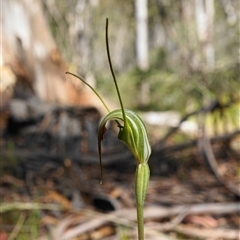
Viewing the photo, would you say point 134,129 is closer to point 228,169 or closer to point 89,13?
point 228,169

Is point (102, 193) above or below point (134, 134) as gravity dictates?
above

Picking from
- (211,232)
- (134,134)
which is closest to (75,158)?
(211,232)

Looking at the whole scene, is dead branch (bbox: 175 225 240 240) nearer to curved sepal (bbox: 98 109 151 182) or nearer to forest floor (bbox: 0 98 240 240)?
forest floor (bbox: 0 98 240 240)

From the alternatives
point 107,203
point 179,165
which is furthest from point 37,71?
point 107,203

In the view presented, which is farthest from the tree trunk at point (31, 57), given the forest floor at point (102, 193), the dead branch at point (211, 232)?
the dead branch at point (211, 232)

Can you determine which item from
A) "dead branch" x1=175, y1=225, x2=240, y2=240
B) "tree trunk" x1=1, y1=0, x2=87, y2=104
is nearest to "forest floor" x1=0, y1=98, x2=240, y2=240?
"dead branch" x1=175, y1=225, x2=240, y2=240

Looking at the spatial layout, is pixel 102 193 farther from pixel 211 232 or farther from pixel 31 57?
pixel 31 57

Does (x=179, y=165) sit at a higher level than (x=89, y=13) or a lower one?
lower

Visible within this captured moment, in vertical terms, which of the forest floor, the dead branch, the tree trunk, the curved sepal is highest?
the tree trunk

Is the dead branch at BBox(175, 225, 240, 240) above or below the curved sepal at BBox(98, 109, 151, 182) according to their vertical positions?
above

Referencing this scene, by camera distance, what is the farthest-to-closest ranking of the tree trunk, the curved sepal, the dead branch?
the tree trunk < the dead branch < the curved sepal

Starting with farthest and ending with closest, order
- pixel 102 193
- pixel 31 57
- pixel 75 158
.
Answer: pixel 31 57 < pixel 75 158 < pixel 102 193
